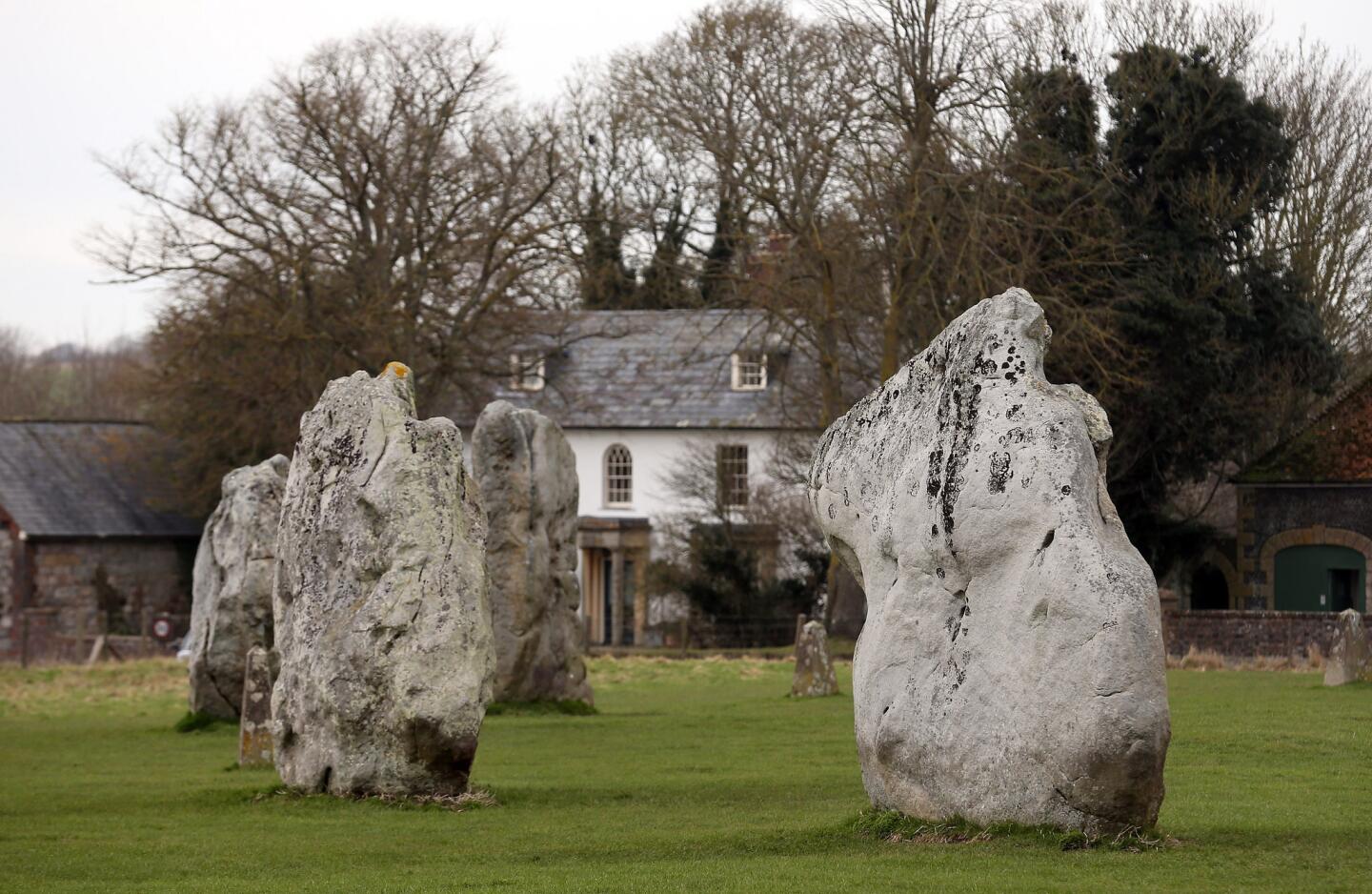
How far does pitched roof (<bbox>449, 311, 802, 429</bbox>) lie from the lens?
187 ft

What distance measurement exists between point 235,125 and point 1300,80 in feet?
91.1

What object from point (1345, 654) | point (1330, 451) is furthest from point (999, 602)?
point (1330, 451)

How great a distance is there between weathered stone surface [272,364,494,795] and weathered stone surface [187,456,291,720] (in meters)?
8.67

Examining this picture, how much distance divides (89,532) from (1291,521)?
3281 cm

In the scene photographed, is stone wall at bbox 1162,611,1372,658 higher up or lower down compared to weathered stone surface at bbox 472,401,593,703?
lower down

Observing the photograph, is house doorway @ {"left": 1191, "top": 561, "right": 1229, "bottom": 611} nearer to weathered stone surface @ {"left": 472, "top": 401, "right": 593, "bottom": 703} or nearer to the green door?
the green door

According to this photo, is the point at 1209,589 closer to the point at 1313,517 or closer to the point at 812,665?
the point at 1313,517

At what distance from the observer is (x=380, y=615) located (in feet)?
48.8

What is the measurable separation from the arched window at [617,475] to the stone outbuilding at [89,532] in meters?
12.9

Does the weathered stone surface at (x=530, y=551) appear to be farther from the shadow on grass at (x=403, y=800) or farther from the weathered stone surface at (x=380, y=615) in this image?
the shadow on grass at (x=403, y=800)

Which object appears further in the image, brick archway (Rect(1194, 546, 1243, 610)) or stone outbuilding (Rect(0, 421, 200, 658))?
stone outbuilding (Rect(0, 421, 200, 658))

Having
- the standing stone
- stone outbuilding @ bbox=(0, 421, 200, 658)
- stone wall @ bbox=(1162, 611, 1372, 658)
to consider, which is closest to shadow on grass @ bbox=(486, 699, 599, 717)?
the standing stone

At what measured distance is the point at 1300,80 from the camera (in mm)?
48500

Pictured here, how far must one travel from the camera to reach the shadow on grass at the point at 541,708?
82.0 feet
